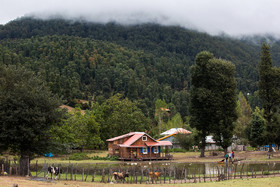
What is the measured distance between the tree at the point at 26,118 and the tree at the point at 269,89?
1418 inches

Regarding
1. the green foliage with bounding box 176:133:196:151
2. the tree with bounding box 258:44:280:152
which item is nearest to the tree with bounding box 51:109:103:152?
the green foliage with bounding box 176:133:196:151

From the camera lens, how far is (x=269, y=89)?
56438mm

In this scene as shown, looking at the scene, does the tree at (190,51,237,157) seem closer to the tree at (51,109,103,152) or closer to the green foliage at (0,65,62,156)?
the tree at (51,109,103,152)

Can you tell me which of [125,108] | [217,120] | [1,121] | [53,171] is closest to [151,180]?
[53,171]

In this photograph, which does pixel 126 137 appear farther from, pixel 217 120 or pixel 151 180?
pixel 151 180

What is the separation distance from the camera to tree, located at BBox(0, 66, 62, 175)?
3509 centimetres

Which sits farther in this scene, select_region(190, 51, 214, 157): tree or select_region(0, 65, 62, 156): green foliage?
select_region(190, 51, 214, 157): tree

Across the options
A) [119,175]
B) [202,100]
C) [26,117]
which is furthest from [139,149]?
[119,175]

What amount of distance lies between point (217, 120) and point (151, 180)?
1235 inches

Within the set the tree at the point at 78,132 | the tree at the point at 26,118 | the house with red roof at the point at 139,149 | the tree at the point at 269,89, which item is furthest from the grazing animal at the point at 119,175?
the tree at the point at 78,132

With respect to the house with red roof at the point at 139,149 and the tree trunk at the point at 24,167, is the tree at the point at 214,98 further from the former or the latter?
the tree trunk at the point at 24,167

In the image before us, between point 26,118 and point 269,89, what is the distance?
40.8 m

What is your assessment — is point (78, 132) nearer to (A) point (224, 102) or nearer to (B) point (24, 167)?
(A) point (224, 102)

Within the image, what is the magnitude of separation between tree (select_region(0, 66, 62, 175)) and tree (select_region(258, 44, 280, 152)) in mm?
36005
